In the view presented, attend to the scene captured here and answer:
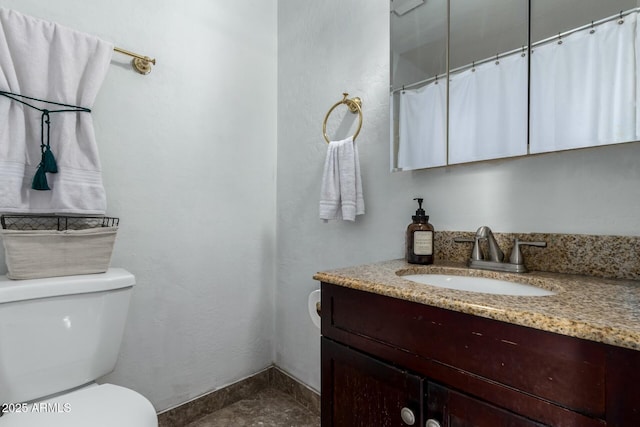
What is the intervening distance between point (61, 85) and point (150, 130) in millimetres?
347

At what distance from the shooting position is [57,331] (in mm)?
1026

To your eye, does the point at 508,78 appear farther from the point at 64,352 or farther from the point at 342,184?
the point at 64,352

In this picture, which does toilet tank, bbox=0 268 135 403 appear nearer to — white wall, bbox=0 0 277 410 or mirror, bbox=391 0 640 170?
white wall, bbox=0 0 277 410

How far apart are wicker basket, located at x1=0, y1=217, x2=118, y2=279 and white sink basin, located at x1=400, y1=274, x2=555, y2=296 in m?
1.08

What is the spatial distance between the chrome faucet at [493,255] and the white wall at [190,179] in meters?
1.16

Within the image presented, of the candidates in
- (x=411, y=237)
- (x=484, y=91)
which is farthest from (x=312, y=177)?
(x=484, y=91)

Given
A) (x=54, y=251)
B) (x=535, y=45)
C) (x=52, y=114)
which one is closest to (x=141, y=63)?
(x=52, y=114)

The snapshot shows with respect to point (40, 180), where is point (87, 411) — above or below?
below

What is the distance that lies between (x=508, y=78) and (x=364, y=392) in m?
1.02

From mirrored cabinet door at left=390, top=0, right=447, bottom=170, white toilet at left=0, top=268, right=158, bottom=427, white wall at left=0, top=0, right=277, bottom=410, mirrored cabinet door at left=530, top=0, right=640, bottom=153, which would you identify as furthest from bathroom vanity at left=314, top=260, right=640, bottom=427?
white wall at left=0, top=0, right=277, bottom=410

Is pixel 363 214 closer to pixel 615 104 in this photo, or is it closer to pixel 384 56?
pixel 384 56

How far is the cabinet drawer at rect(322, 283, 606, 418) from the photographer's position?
52 centimetres

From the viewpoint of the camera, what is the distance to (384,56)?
4.55ft

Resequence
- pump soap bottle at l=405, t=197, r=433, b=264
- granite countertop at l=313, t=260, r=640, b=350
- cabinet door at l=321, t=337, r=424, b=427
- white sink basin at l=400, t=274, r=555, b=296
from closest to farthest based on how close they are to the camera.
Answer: granite countertop at l=313, t=260, r=640, b=350
cabinet door at l=321, t=337, r=424, b=427
white sink basin at l=400, t=274, r=555, b=296
pump soap bottle at l=405, t=197, r=433, b=264
